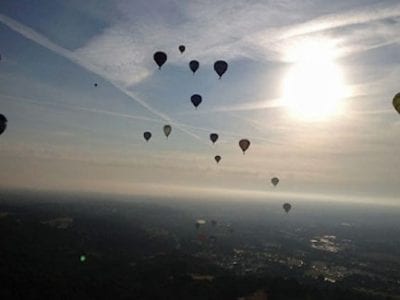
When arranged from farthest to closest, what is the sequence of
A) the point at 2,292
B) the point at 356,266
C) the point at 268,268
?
the point at 356,266 < the point at 268,268 < the point at 2,292

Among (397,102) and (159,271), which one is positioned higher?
(397,102)

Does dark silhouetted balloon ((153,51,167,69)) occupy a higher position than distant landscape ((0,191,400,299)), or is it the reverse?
dark silhouetted balloon ((153,51,167,69))

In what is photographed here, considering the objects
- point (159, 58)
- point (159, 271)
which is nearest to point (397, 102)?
point (159, 58)

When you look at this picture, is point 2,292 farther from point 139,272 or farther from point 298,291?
point 298,291

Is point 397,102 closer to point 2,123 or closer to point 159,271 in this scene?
point 2,123

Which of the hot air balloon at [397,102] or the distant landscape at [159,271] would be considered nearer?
the hot air balloon at [397,102]

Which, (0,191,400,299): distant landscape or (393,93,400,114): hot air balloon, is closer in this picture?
(393,93,400,114): hot air balloon

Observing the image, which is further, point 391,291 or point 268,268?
point 268,268

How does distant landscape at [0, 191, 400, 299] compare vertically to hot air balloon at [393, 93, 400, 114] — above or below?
below

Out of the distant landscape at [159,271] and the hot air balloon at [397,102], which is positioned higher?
the hot air balloon at [397,102]

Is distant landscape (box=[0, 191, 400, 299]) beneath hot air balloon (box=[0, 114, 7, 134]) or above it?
beneath

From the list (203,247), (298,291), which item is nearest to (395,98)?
(298,291)
